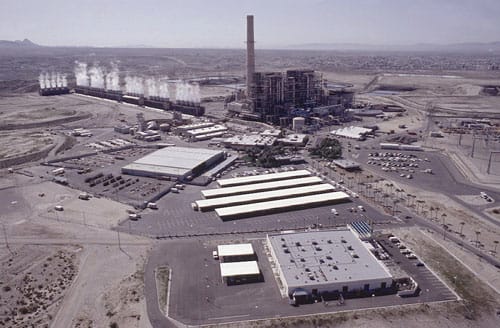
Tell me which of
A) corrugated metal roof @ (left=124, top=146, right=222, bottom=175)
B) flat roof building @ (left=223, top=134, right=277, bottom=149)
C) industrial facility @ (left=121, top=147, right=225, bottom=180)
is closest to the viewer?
industrial facility @ (left=121, top=147, right=225, bottom=180)

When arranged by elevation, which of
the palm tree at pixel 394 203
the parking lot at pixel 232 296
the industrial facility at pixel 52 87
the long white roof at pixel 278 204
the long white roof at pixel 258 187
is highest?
the industrial facility at pixel 52 87

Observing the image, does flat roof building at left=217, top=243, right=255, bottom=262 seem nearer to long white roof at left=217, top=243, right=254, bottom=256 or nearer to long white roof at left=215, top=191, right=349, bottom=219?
long white roof at left=217, top=243, right=254, bottom=256

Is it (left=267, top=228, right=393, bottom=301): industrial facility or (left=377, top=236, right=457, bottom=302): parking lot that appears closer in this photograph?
(left=377, top=236, right=457, bottom=302): parking lot

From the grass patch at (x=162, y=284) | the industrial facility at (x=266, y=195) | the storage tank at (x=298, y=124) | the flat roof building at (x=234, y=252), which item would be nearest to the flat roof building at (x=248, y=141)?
the storage tank at (x=298, y=124)

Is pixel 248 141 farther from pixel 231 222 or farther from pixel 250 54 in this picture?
pixel 250 54

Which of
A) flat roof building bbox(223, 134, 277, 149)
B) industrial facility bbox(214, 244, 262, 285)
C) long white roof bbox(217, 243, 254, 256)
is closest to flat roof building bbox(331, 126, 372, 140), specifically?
flat roof building bbox(223, 134, 277, 149)

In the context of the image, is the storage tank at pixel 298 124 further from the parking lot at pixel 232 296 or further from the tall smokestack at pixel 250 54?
the parking lot at pixel 232 296

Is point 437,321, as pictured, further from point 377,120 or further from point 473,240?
point 377,120
